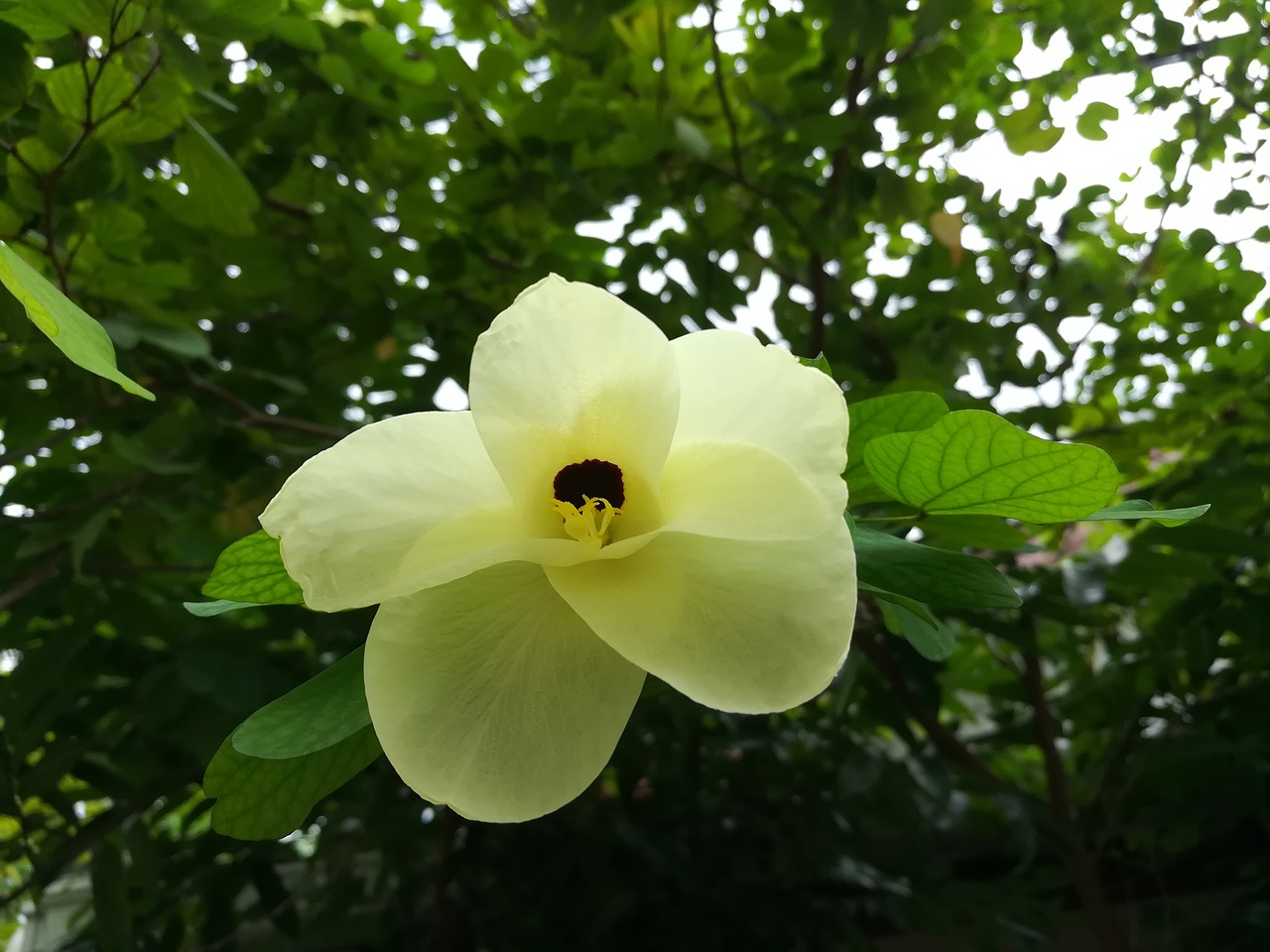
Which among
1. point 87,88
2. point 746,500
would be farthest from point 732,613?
point 87,88

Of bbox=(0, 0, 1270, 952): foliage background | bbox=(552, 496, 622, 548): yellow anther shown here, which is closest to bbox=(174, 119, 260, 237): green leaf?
bbox=(0, 0, 1270, 952): foliage background

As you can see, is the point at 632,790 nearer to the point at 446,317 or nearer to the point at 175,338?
the point at 446,317

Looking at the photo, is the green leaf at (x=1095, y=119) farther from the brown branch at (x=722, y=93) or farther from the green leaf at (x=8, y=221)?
the green leaf at (x=8, y=221)

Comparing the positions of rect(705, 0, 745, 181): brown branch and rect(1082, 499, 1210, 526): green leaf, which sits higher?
rect(705, 0, 745, 181): brown branch

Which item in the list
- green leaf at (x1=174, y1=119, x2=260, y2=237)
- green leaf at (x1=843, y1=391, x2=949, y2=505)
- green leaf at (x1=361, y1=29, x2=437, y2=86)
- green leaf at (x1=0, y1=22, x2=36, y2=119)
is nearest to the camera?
green leaf at (x1=843, y1=391, x2=949, y2=505)

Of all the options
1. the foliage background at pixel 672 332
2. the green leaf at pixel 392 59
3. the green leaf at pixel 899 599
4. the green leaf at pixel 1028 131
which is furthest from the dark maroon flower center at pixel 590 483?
the green leaf at pixel 1028 131

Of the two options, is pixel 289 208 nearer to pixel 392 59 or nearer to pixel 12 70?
pixel 392 59

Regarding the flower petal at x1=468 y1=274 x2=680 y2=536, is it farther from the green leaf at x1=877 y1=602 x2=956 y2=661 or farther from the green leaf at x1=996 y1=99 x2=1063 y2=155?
the green leaf at x1=996 y1=99 x2=1063 y2=155
